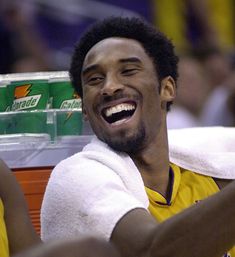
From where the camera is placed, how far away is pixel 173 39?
246 inches

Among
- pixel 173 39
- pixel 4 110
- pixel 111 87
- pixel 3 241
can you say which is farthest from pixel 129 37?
pixel 173 39

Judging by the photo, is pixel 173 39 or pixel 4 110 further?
pixel 173 39

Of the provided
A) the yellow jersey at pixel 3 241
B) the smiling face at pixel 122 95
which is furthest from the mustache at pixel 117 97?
the yellow jersey at pixel 3 241

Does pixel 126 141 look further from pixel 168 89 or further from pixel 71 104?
pixel 71 104

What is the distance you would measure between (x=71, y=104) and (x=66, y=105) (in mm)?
17

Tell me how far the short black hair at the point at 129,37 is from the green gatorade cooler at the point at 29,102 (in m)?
0.24

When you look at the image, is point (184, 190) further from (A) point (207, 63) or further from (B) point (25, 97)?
(A) point (207, 63)

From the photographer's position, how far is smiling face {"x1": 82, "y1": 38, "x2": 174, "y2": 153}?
3072 mm

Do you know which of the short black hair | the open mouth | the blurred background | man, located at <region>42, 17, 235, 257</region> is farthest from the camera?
the blurred background

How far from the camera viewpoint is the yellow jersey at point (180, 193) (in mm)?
3105

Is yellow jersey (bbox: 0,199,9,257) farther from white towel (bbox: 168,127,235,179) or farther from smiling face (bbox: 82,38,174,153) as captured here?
white towel (bbox: 168,127,235,179)

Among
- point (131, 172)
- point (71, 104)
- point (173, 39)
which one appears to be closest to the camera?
point (131, 172)

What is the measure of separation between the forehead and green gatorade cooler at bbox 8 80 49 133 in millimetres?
370

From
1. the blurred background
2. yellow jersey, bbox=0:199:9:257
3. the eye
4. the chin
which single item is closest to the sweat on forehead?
the eye
